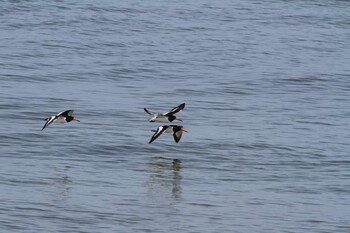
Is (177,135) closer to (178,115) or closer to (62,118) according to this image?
(62,118)

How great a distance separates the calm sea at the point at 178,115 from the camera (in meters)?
19.4

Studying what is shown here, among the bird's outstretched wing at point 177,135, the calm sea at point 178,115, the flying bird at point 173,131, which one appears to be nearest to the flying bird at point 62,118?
the calm sea at point 178,115

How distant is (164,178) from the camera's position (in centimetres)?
2212

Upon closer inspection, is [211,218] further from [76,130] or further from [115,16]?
[115,16]

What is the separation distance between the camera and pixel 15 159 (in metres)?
22.9

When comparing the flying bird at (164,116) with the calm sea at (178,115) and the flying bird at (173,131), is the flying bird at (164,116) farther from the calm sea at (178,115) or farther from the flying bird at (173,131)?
the calm sea at (178,115)

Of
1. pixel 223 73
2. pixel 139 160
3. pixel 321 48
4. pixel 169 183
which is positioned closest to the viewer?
pixel 169 183

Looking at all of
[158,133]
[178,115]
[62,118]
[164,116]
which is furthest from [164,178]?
[178,115]

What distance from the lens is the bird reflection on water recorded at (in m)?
20.7

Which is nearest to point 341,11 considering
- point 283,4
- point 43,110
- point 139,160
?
point 283,4

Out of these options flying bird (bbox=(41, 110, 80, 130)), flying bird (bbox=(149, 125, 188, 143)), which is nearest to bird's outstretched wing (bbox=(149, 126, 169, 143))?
flying bird (bbox=(149, 125, 188, 143))

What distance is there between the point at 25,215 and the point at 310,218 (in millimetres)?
5036

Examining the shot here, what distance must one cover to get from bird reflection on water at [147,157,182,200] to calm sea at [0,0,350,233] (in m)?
0.04

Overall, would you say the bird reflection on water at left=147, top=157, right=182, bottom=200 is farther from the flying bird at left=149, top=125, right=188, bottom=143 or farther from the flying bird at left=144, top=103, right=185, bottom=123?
the flying bird at left=144, top=103, right=185, bottom=123
